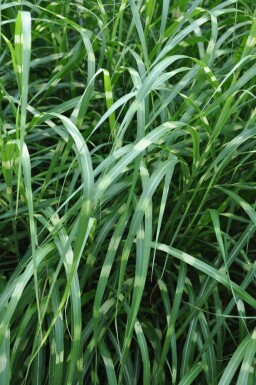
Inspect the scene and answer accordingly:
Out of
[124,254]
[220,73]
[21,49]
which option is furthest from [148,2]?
[124,254]

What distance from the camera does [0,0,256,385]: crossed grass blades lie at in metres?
1.04

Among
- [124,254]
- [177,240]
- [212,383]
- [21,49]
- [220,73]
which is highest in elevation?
[21,49]

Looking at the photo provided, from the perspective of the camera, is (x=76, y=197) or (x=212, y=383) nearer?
(x=212, y=383)

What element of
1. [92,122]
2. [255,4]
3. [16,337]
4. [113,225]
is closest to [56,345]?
[16,337]

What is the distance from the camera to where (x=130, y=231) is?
1052mm

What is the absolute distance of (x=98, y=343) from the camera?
117 centimetres

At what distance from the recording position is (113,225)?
1195 millimetres

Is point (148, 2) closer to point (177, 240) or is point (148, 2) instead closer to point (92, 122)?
point (92, 122)

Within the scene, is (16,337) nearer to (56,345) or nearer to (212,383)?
(56,345)

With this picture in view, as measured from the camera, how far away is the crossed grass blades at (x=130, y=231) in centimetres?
104

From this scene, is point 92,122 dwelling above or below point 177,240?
above

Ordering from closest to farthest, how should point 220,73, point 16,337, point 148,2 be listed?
point 16,337 < point 148,2 < point 220,73

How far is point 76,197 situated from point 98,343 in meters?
0.28

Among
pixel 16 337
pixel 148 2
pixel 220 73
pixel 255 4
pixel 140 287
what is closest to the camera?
pixel 140 287
